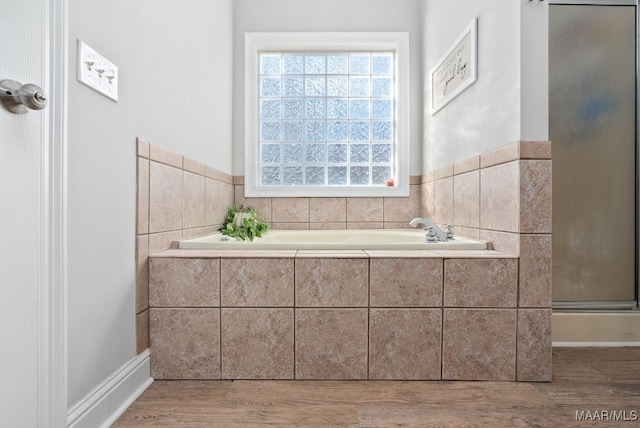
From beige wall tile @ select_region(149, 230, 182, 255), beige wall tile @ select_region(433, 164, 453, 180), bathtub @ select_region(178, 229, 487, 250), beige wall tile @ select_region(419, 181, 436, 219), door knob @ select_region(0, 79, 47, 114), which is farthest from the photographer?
beige wall tile @ select_region(419, 181, 436, 219)

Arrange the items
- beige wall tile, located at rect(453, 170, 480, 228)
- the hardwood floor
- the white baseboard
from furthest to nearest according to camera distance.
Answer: beige wall tile, located at rect(453, 170, 480, 228)
the hardwood floor
the white baseboard

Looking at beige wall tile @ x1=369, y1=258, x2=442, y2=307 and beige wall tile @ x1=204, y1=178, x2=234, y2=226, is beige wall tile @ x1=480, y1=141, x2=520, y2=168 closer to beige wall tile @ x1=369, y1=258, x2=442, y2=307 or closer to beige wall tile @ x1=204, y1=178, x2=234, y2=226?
beige wall tile @ x1=369, y1=258, x2=442, y2=307

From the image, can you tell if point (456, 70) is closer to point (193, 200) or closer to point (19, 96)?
point (193, 200)

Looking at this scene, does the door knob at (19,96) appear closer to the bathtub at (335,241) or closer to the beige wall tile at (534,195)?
the bathtub at (335,241)

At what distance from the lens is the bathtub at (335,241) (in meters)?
1.68

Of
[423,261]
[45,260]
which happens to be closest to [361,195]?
[423,261]

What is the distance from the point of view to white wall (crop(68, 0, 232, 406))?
110 cm

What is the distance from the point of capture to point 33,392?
0.86 m

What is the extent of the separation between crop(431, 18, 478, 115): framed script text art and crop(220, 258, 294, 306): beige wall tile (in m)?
1.33

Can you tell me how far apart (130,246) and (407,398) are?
115cm

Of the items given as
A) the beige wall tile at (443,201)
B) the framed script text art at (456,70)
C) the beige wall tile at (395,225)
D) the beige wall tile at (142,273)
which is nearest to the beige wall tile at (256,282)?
the beige wall tile at (142,273)

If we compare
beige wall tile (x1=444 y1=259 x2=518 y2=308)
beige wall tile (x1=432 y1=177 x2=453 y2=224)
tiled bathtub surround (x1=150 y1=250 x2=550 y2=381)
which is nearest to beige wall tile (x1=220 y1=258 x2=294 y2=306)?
tiled bathtub surround (x1=150 y1=250 x2=550 y2=381)

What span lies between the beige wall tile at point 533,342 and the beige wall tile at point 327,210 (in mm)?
1588

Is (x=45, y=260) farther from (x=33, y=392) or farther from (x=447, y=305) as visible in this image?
(x=447, y=305)
